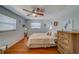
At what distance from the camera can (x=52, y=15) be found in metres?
2.25

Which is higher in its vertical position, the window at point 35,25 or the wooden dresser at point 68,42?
the window at point 35,25

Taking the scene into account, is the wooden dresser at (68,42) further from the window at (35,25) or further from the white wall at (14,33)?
the white wall at (14,33)

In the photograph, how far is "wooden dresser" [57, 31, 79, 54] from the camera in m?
2.03

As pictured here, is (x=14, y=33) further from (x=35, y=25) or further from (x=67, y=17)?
(x=67, y=17)

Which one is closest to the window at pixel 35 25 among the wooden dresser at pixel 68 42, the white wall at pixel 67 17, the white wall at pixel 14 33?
the white wall at pixel 14 33

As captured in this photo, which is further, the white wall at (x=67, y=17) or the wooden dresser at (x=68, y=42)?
the white wall at (x=67, y=17)

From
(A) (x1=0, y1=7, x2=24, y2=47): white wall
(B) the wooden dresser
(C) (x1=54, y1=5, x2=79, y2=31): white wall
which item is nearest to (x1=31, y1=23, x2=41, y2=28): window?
(A) (x1=0, y1=7, x2=24, y2=47): white wall

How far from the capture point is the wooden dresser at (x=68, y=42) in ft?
6.66

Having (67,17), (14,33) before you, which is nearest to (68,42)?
(67,17)

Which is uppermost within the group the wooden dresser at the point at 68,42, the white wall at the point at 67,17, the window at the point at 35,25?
the white wall at the point at 67,17
